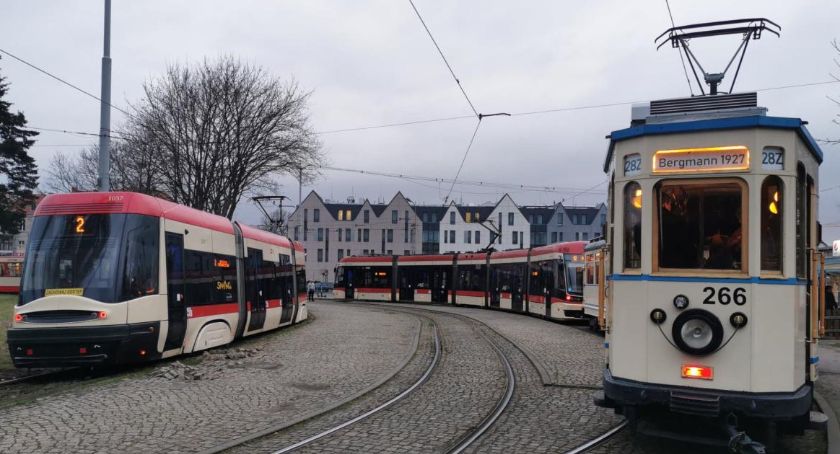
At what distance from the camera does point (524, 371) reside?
40.6ft

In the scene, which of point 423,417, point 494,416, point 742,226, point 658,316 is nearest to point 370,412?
point 423,417

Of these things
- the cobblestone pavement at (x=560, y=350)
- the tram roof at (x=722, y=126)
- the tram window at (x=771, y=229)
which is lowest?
the cobblestone pavement at (x=560, y=350)

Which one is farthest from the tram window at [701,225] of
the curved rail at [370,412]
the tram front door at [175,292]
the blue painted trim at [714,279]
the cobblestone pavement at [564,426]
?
the tram front door at [175,292]

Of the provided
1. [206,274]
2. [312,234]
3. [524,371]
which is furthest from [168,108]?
[312,234]

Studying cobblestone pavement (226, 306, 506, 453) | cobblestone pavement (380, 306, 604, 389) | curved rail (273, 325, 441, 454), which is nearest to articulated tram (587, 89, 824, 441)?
cobblestone pavement (226, 306, 506, 453)

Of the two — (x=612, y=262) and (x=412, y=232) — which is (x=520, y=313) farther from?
(x=412, y=232)

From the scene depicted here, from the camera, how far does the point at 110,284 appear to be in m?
11.0

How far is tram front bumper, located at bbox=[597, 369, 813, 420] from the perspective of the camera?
590 cm

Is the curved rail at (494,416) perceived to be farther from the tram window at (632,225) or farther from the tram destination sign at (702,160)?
the tram destination sign at (702,160)

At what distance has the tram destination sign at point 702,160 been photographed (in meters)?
6.23

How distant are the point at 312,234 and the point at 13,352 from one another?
7471cm

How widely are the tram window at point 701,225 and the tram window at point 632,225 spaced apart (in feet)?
0.62

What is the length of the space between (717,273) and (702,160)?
1049mm

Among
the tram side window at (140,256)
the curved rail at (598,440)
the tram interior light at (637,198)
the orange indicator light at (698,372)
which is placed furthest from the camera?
the tram side window at (140,256)
